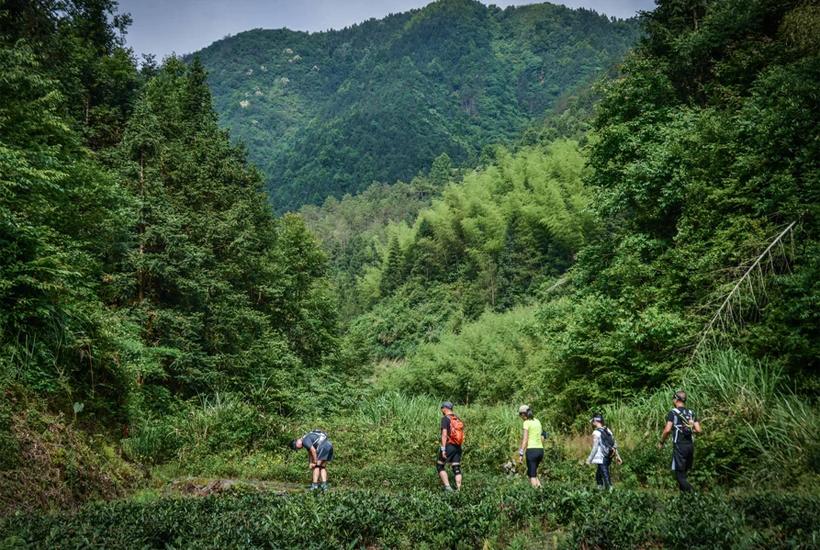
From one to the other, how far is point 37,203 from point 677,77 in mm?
19130

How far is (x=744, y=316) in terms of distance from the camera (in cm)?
1280

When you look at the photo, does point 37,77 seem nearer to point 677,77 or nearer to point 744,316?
point 744,316

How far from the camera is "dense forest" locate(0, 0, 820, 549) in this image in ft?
21.0

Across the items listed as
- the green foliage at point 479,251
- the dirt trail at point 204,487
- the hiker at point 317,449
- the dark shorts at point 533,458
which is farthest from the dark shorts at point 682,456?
the green foliage at point 479,251

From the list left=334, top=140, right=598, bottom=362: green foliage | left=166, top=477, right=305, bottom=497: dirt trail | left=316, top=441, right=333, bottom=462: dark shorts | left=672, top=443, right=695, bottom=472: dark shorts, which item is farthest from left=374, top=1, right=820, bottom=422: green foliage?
left=334, top=140, right=598, bottom=362: green foliage

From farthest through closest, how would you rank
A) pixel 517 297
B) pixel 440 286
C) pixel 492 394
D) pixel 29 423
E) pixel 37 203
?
pixel 440 286, pixel 517 297, pixel 492 394, pixel 37 203, pixel 29 423

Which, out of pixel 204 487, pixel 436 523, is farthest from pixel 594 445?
pixel 204 487

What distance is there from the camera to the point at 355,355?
32.7m

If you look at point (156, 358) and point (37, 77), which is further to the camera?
Answer: point (156, 358)

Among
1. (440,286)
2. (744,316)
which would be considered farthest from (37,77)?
(440,286)

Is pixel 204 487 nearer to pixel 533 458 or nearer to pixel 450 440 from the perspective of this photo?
pixel 450 440

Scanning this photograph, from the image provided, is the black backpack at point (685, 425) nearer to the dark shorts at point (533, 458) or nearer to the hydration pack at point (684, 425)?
the hydration pack at point (684, 425)

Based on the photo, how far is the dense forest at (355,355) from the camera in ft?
21.0

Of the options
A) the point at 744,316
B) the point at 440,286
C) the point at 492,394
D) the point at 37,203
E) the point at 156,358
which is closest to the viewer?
the point at 37,203
